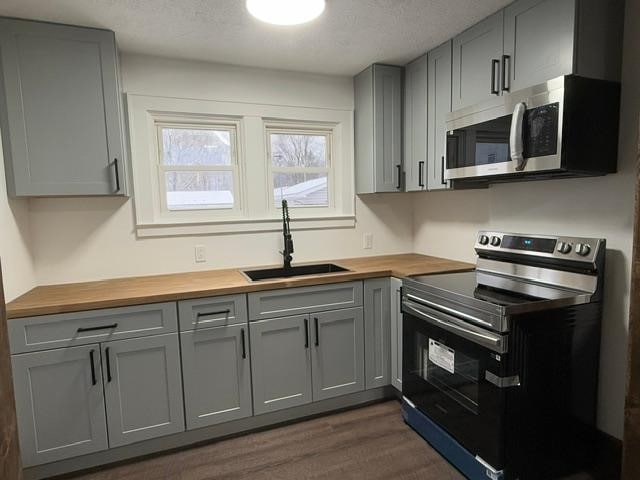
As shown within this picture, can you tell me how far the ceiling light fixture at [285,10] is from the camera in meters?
1.70

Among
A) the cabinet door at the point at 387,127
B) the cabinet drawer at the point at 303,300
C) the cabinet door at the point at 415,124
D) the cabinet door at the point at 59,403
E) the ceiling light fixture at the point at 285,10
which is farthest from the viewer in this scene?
the cabinet door at the point at 387,127

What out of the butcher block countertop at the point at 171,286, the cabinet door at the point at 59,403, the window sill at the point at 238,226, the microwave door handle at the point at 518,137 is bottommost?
the cabinet door at the point at 59,403

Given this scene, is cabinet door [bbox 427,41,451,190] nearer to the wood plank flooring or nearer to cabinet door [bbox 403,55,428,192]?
cabinet door [bbox 403,55,428,192]

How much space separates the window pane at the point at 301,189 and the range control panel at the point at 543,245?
4.21 ft

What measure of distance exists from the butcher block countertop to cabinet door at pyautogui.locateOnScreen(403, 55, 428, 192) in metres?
0.63

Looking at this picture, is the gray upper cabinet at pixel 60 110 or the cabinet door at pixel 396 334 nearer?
the gray upper cabinet at pixel 60 110

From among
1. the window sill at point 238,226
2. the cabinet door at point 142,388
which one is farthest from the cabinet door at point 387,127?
the cabinet door at point 142,388

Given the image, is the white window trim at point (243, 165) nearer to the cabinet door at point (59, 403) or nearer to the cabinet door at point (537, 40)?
the cabinet door at point (59, 403)

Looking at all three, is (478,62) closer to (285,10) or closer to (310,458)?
(285,10)

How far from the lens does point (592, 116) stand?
1676 millimetres

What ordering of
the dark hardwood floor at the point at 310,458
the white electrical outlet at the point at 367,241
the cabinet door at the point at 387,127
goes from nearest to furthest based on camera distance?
the dark hardwood floor at the point at 310,458 → the cabinet door at the point at 387,127 → the white electrical outlet at the point at 367,241

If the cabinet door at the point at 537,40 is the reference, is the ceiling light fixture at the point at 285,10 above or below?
above

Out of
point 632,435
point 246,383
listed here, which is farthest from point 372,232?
point 632,435

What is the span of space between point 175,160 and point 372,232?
5.31 feet
